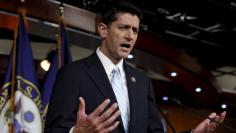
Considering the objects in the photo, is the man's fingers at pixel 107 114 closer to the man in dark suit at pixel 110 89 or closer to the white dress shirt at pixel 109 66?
the man in dark suit at pixel 110 89

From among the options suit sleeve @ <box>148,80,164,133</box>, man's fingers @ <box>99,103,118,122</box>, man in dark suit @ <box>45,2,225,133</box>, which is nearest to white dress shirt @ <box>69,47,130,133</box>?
man in dark suit @ <box>45,2,225,133</box>

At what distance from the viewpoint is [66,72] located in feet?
7.13

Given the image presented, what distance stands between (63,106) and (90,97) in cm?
13

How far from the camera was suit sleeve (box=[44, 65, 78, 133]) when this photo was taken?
6.77 feet

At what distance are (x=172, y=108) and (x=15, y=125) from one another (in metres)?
5.16

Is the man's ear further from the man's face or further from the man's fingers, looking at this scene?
the man's fingers

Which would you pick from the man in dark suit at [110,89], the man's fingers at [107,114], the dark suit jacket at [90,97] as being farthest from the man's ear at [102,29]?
the man's fingers at [107,114]

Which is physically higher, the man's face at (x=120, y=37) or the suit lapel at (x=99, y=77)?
the man's face at (x=120, y=37)

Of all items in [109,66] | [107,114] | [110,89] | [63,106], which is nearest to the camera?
[107,114]

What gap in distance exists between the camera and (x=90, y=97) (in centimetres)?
214

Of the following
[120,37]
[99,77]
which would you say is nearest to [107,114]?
[99,77]

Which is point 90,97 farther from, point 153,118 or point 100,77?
point 153,118

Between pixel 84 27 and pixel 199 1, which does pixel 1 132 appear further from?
pixel 199 1

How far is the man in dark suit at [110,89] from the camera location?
2.09m
